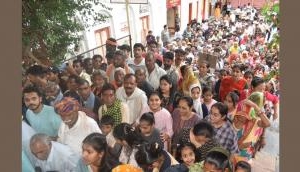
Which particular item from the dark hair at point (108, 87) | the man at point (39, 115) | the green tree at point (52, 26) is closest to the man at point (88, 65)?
the green tree at point (52, 26)

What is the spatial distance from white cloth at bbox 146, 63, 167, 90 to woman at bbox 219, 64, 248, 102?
1.76 ft

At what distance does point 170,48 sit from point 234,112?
1035mm

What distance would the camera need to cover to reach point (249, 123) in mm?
3592

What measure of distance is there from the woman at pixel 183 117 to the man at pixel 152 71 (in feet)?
1.61

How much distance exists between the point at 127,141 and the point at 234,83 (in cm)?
102

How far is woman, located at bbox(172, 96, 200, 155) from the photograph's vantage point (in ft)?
11.7

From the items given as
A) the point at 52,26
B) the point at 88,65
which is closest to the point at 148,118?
the point at 88,65

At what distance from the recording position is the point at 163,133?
3.71 metres

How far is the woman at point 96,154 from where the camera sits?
331cm

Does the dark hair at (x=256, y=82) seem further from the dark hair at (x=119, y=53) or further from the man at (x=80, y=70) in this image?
the man at (x=80, y=70)

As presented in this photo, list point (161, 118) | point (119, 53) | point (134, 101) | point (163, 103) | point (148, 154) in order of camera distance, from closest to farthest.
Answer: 1. point (148, 154)
2. point (161, 118)
3. point (163, 103)
4. point (134, 101)
5. point (119, 53)

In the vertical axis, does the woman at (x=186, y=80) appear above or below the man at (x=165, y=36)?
below

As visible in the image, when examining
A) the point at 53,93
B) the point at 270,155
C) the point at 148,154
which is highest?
the point at 53,93

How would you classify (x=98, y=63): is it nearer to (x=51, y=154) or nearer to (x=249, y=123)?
(x=51, y=154)
